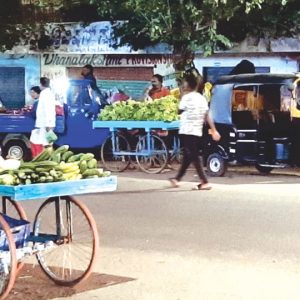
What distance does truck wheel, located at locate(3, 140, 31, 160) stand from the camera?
19094mm

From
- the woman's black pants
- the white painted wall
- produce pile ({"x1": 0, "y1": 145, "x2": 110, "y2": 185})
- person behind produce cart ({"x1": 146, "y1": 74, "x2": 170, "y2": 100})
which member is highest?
the white painted wall

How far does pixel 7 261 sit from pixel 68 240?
0.71 meters

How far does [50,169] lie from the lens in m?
7.14

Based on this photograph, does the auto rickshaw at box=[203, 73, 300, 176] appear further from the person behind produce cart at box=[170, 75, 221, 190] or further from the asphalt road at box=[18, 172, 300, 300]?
the person behind produce cart at box=[170, 75, 221, 190]

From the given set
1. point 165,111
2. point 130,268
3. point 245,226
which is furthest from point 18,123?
point 130,268

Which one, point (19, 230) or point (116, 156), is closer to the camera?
point (19, 230)

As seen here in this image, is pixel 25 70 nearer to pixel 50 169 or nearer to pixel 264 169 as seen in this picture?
pixel 264 169

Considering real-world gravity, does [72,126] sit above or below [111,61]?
below

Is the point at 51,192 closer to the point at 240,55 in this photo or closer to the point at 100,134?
the point at 100,134

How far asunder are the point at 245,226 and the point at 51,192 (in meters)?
3.81

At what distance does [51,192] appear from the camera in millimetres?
6992

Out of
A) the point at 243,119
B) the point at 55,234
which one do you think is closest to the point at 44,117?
the point at 243,119

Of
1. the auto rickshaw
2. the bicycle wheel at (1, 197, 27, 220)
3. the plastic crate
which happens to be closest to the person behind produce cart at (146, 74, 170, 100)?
the auto rickshaw

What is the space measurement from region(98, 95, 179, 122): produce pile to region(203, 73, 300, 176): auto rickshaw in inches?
33.0
